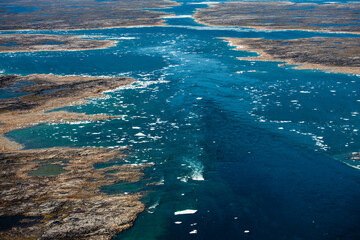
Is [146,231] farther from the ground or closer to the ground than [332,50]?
closer to the ground

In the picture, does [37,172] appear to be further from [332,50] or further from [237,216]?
[332,50]

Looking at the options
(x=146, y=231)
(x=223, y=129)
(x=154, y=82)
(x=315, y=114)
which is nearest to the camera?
(x=146, y=231)

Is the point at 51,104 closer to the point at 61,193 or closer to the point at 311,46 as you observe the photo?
the point at 61,193

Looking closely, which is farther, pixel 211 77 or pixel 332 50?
pixel 332 50

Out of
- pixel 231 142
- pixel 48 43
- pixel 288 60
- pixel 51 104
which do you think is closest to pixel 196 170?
pixel 231 142

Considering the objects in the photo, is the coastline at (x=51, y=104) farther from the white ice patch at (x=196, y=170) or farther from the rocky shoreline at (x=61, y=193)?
the white ice patch at (x=196, y=170)

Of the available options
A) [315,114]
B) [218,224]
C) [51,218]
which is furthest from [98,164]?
[315,114]

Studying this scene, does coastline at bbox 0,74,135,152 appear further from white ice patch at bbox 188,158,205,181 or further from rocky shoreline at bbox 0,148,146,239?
white ice patch at bbox 188,158,205,181

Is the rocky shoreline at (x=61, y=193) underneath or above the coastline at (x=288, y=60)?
underneath

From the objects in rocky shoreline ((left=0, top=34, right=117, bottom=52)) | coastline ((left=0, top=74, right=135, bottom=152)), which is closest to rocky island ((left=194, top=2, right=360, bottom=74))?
coastline ((left=0, top=74, right=135, bottom=152))

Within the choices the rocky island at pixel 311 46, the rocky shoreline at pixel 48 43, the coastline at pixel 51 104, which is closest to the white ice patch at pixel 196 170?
the coastline at pixel 51 104
